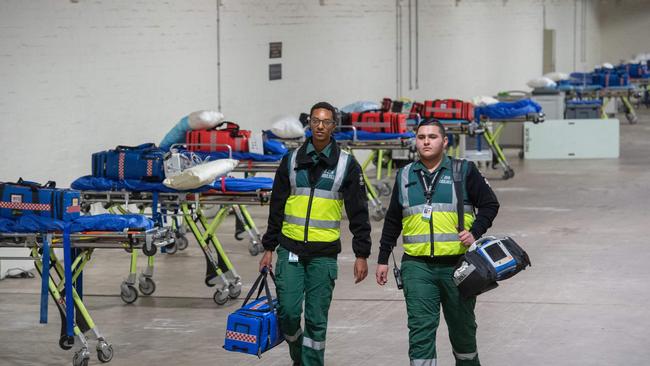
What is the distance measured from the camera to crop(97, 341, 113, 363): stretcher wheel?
8.98 metres

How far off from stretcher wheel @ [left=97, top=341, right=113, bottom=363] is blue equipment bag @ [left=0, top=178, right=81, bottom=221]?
3.03ft

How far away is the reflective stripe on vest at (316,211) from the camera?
767 cm

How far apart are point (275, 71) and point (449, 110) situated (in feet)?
8.82

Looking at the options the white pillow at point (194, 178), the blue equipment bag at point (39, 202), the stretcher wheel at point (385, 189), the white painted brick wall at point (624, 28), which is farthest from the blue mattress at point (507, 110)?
the white painted brick wall at point (624, 28)

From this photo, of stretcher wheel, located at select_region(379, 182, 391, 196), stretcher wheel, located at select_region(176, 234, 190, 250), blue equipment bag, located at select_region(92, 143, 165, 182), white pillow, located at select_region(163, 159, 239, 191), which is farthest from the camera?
stretcher wheel, located at select_region(379, 182, 391, 196)

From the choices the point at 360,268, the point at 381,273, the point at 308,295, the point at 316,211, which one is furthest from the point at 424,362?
the point at 316,211

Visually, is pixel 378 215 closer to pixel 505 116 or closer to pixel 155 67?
pixel 155 67

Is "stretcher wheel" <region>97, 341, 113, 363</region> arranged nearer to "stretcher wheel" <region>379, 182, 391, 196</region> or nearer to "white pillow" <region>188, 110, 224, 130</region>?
"white pillow" <region>188, 110, 224, 130</region>

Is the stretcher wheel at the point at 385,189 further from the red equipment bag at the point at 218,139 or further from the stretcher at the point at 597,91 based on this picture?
the stretcher at the point at 597,91

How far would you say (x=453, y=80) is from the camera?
28.7 metres

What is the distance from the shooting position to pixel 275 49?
1908 centimetres

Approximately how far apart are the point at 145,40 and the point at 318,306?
848 centimetres

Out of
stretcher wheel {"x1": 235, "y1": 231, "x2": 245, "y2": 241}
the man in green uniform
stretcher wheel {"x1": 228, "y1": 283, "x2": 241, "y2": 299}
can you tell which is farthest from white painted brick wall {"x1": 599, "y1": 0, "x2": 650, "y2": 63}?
the man in green uniform

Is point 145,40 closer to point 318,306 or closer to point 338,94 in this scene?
point 338,94
